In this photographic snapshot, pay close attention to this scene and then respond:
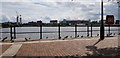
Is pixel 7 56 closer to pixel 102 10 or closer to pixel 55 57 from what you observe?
pixel 55 57

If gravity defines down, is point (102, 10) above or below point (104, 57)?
above

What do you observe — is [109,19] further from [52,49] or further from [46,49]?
[46,49]

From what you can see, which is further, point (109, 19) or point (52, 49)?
point (109, 19)

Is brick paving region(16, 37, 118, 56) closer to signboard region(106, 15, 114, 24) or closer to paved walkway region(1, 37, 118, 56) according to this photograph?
paved walkway region(1, 37, 118, 56)

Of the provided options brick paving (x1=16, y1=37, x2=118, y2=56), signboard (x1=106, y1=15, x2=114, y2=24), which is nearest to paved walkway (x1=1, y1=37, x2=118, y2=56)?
brick paving (x1=16, y1=37, x2=118, y2=56)

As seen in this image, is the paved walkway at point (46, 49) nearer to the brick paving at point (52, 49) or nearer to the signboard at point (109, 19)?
the brick paving at point (52, 49)

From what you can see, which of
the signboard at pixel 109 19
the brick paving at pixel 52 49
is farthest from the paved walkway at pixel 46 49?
the signboard at pixel 109 19

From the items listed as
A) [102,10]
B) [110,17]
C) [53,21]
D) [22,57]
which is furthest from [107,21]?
[22,57]

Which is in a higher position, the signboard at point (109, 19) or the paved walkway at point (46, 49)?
the signboard at point (109, 19)

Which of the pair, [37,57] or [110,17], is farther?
[110,17]

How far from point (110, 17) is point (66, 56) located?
9685mm

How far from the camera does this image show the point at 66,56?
24.6 ft

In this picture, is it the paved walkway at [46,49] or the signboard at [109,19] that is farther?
the signboard at [109,19]

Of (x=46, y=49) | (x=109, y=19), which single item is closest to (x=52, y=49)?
(x=46, y=49)
